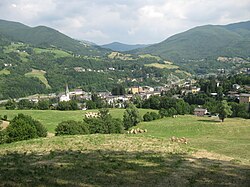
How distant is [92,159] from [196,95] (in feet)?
347

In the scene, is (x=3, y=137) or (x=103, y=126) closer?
(x=3, y=137)

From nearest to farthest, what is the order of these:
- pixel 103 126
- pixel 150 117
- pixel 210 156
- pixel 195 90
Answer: pixel 210 156, pixel 103 126, pixel 150 117, pixel 195 90

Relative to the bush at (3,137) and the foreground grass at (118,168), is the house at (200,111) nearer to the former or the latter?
the bush at (3,137)

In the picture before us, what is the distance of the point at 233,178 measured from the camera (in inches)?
784

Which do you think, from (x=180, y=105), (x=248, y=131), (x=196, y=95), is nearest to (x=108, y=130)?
(x=248, y=131)

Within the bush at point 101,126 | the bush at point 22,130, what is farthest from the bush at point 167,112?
the bush at point 22,130

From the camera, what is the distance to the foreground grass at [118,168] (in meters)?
18.7

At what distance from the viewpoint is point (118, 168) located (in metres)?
22.0

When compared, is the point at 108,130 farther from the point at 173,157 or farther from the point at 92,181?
the point at 92,181

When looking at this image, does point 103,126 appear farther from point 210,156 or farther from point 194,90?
point 194,90

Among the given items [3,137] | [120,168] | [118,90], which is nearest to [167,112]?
[3,137]

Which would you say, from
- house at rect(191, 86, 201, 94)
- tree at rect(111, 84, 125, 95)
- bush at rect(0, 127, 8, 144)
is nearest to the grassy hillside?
bush at rect(0, 127, 8, 144)

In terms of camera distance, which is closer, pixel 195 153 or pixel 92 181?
pixel 92 181

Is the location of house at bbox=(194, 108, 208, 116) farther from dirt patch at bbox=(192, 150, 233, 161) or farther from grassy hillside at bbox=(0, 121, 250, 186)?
dirt patch at bbox=(192, 150, 233, 161)
